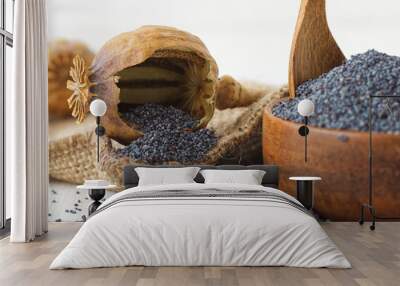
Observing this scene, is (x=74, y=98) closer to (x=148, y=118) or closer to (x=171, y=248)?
(x=148, y=118)

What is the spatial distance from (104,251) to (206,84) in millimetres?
3385

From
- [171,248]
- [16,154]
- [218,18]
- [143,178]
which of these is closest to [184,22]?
[218,18]

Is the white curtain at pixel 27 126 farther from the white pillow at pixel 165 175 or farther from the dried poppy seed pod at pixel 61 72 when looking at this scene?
the white pillow at pixel 165 175

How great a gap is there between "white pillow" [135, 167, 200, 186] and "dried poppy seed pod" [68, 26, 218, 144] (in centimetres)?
64

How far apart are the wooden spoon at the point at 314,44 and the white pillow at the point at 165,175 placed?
1630 millimetres

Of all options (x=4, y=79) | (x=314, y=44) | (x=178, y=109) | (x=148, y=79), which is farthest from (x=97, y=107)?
(x=314, y=44)

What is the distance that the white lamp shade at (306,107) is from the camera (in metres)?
7.02

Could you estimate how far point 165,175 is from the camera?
6922 mm

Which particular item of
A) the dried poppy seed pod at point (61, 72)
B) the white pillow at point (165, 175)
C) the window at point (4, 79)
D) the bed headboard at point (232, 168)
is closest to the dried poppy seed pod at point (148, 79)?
the dried poppy seed pod at point (61, 72)

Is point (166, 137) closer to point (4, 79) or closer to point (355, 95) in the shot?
point (4, 79)

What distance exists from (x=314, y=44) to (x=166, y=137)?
2145 mm

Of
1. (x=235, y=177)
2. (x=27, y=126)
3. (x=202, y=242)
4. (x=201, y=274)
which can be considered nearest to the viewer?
(x=201, y=274)

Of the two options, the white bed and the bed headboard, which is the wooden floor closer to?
the white bed

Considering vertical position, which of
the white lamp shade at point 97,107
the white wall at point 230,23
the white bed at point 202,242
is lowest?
the white bed at point 202,242
